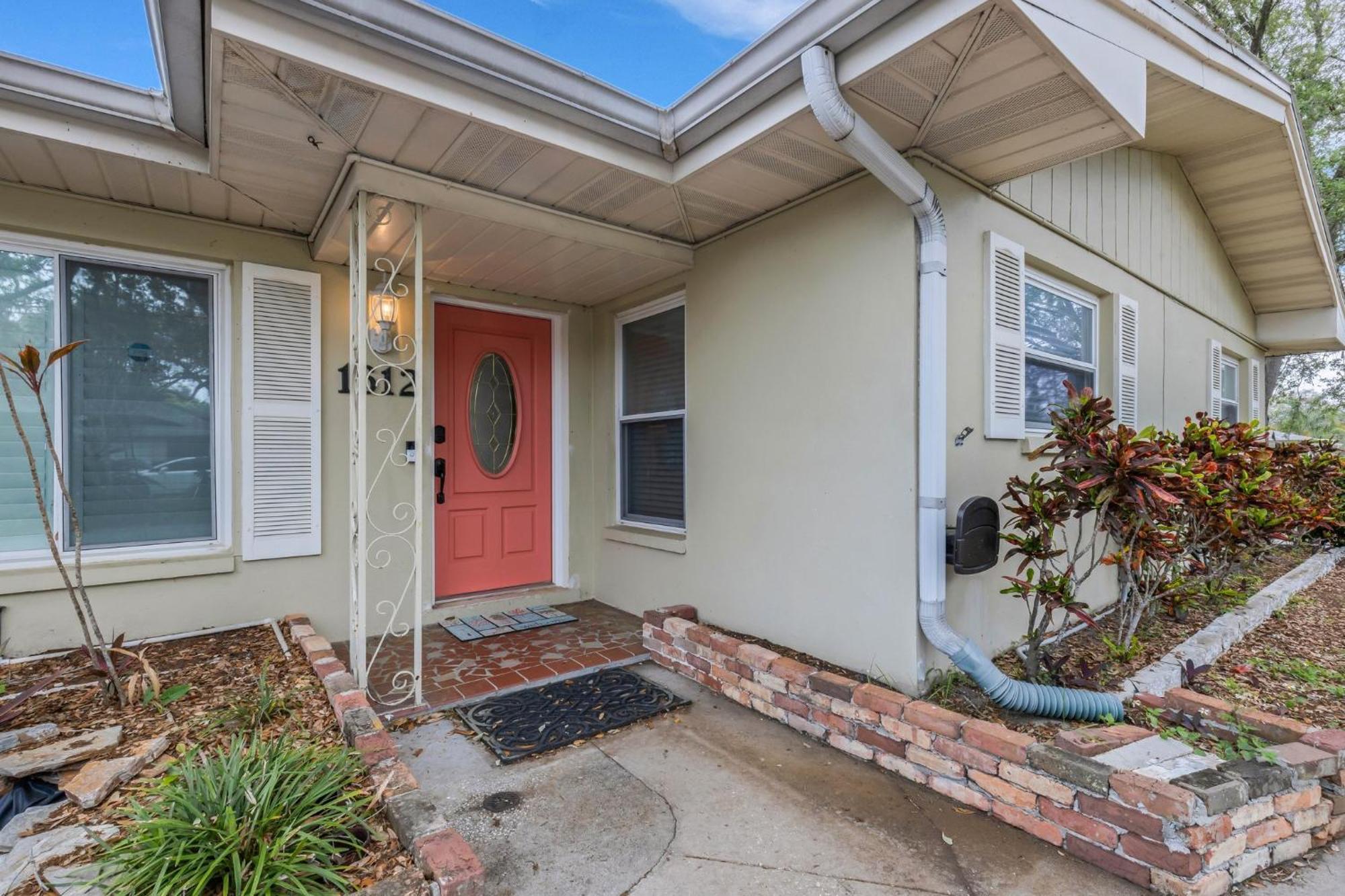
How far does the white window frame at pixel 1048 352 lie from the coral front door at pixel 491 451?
10.6ft

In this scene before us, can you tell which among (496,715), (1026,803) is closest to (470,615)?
(496,715)

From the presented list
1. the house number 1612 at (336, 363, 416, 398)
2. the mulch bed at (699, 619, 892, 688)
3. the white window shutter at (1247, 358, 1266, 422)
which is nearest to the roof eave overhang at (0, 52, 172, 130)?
the house number 1612 at (336, 363, 416, 398)

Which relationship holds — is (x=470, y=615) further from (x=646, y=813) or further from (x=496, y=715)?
(x=646, y=813)

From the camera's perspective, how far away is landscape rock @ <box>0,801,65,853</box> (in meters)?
1.69

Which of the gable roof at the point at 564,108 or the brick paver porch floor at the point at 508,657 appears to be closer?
the gable roof at the point at 564,108

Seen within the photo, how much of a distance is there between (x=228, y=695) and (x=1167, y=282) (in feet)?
22.7

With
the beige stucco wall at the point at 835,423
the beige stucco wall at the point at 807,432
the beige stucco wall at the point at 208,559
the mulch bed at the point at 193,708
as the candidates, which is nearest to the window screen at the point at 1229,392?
the beige stucco wall at the point at 835,423

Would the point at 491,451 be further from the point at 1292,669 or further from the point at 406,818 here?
the point at 1292,669

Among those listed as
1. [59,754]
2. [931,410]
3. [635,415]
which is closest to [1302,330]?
[931,410]

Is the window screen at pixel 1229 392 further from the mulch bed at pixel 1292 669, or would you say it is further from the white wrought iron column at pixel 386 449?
the white wrought iron column at pixel 386 449

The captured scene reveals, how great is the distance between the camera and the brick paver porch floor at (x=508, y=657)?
10.3 feet

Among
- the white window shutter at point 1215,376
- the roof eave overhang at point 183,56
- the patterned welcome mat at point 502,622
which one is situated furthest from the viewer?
the white window shutter at point 1215,376

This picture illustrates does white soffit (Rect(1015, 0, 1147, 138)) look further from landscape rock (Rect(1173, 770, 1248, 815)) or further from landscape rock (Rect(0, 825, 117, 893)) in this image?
landscape rock (Rect(0, 825, 117, 893))

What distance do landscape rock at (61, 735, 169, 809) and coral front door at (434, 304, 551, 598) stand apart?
213 cm
